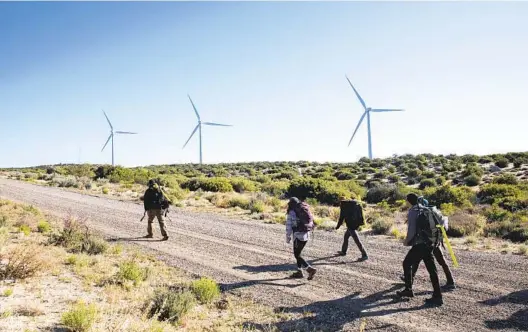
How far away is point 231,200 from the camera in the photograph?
27.0m

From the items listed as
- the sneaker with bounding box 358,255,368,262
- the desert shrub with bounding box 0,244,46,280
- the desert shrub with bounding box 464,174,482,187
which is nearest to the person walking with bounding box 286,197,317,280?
the sneaker with bounding box 358,255,368,262

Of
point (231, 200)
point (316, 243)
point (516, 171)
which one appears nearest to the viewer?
point (316, 243)

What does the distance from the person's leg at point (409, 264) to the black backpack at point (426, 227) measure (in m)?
0.29

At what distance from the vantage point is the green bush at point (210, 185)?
35.0m

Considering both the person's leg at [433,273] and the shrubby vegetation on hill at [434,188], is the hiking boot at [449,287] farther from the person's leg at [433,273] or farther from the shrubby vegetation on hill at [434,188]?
the shrubby vegetation on hill at [434,188]

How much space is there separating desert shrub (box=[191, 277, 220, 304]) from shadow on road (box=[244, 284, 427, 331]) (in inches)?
56.9

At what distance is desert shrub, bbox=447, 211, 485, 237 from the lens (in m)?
16.7

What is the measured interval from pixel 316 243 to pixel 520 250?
6.68 meters

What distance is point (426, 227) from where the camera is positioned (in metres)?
8.52

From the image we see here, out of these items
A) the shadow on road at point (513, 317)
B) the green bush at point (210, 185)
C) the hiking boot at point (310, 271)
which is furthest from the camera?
the green bush at point (210, 185)

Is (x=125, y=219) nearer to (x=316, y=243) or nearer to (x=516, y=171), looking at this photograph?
(x=316, y=243)

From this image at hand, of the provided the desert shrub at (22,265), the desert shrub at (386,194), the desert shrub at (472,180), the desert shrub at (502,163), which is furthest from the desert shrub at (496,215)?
the desert shrub at (502,163)

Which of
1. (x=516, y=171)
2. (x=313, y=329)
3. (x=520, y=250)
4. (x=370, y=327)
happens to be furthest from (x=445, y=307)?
(x=516, y=171)

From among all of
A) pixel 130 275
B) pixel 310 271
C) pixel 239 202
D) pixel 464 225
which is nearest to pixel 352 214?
pixel 310 271
